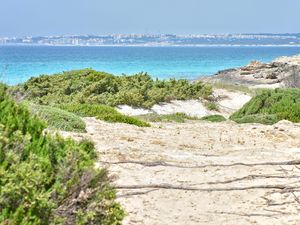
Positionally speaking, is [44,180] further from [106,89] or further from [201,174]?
[106,89]

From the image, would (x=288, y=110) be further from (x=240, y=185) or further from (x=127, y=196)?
(x=127, y=196)

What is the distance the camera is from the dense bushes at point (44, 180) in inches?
159

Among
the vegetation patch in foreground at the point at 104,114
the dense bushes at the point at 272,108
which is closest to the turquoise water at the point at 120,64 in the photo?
the dense bushes at the point at 272,108

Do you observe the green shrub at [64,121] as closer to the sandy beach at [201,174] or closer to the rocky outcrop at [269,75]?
the sandy beach at [201,174]

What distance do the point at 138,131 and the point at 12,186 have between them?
8.71m

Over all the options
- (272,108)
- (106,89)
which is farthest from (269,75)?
(272,108)

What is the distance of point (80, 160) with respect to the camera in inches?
196

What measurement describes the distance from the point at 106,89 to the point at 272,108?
9.27 m

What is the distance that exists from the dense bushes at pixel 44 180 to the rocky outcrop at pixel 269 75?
3263cm

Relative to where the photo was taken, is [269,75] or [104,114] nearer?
[104,114]

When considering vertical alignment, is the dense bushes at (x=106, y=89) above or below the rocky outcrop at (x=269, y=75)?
above

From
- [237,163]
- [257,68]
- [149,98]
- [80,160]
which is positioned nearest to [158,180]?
[237,163]

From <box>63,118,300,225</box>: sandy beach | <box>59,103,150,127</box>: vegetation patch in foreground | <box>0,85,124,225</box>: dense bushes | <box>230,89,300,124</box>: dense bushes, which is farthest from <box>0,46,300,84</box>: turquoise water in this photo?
<box>0,85,124,225</box>: dense bushes

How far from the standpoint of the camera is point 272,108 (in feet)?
60.3
